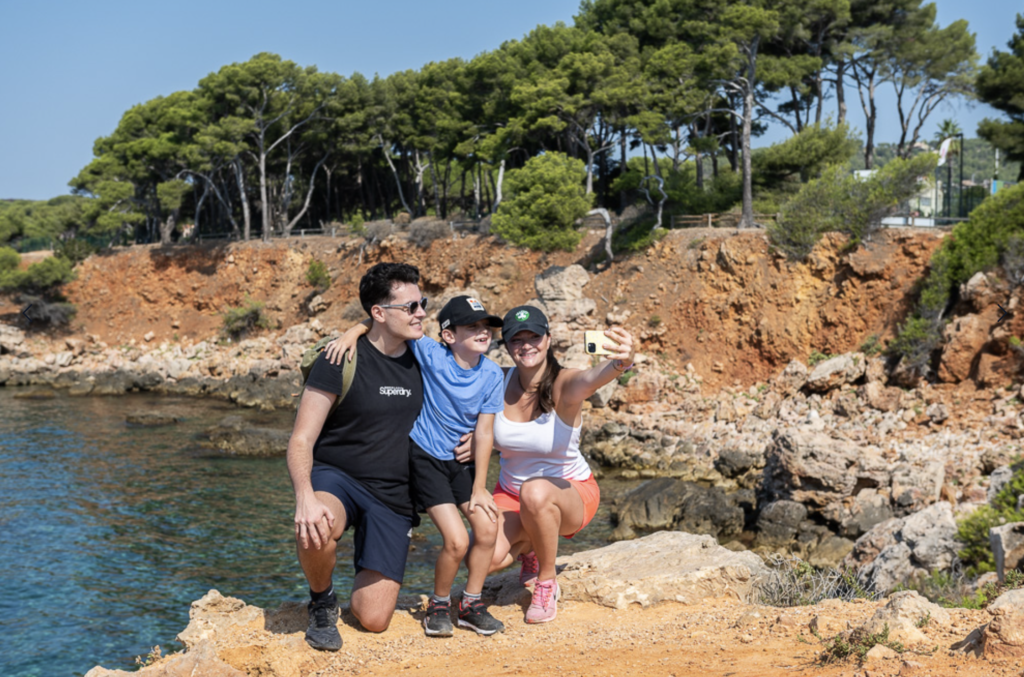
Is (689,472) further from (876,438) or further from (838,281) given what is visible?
(838,281)

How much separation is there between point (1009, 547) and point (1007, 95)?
87.5ft

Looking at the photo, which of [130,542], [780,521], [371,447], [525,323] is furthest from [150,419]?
[525,323]

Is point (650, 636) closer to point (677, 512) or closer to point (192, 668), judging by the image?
point (192, 668)

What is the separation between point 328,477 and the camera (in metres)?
4.51

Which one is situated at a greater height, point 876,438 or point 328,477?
point 328,477

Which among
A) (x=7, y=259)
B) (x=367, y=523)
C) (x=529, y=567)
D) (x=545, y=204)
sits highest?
(x=545, y=204)

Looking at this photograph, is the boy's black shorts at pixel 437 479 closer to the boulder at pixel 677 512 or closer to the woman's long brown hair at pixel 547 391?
the woman's long brown hair at pixel 547 391

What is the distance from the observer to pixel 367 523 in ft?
14.9

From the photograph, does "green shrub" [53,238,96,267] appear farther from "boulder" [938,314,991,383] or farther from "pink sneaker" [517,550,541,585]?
"pink sneaker" [517,550,541,585]

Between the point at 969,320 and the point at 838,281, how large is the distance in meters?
4.63

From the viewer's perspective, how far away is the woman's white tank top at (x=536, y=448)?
469 centimetres

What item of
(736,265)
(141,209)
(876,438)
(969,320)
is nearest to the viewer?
(876,438)

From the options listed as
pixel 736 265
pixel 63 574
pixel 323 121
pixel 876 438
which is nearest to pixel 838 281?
pixel 736 265

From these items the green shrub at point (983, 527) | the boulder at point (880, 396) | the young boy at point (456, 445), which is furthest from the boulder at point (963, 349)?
the young boy at point (456, 445)
